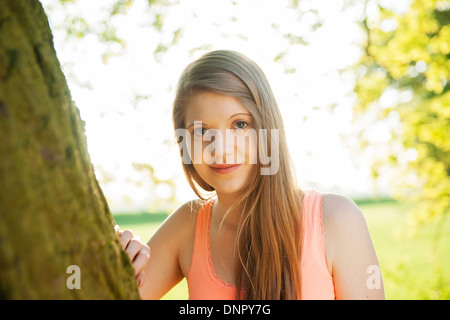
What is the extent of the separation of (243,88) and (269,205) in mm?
673

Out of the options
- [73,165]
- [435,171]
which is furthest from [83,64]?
[435,171]

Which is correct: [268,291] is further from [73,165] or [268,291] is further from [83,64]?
[83,64]

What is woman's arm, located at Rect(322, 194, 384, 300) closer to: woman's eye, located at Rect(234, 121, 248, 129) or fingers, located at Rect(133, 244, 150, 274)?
woman's eye, located at Rect(234, 121, 248, 129)

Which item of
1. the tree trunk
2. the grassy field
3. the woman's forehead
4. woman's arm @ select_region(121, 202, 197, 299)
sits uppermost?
the woman's forehead

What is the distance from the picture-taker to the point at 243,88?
2.33 meters

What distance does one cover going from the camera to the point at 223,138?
227 centimetres

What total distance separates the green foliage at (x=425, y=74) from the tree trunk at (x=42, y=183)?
17.2 ft

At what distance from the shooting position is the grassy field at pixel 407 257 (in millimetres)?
6645

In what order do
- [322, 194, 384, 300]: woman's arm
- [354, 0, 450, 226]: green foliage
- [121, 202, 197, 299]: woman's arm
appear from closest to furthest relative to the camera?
1. [322, 194, 384, 300]: woman's arm
2. [121, 202, 197, 299]: woman's arm
3. [354, 0, 450, 226]: green foliage

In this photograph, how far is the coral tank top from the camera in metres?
2.21

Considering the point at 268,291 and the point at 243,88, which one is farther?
the point at 243,88

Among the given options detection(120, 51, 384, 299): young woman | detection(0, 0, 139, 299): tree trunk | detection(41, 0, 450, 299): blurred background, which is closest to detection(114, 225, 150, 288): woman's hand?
detection(120, 51, 384, 299): young woman

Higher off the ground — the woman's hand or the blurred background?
the blurred background

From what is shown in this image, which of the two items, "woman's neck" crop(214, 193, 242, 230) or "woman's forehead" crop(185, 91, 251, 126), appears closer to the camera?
"woman's forehead" crop(185, 91, 251, 126)
